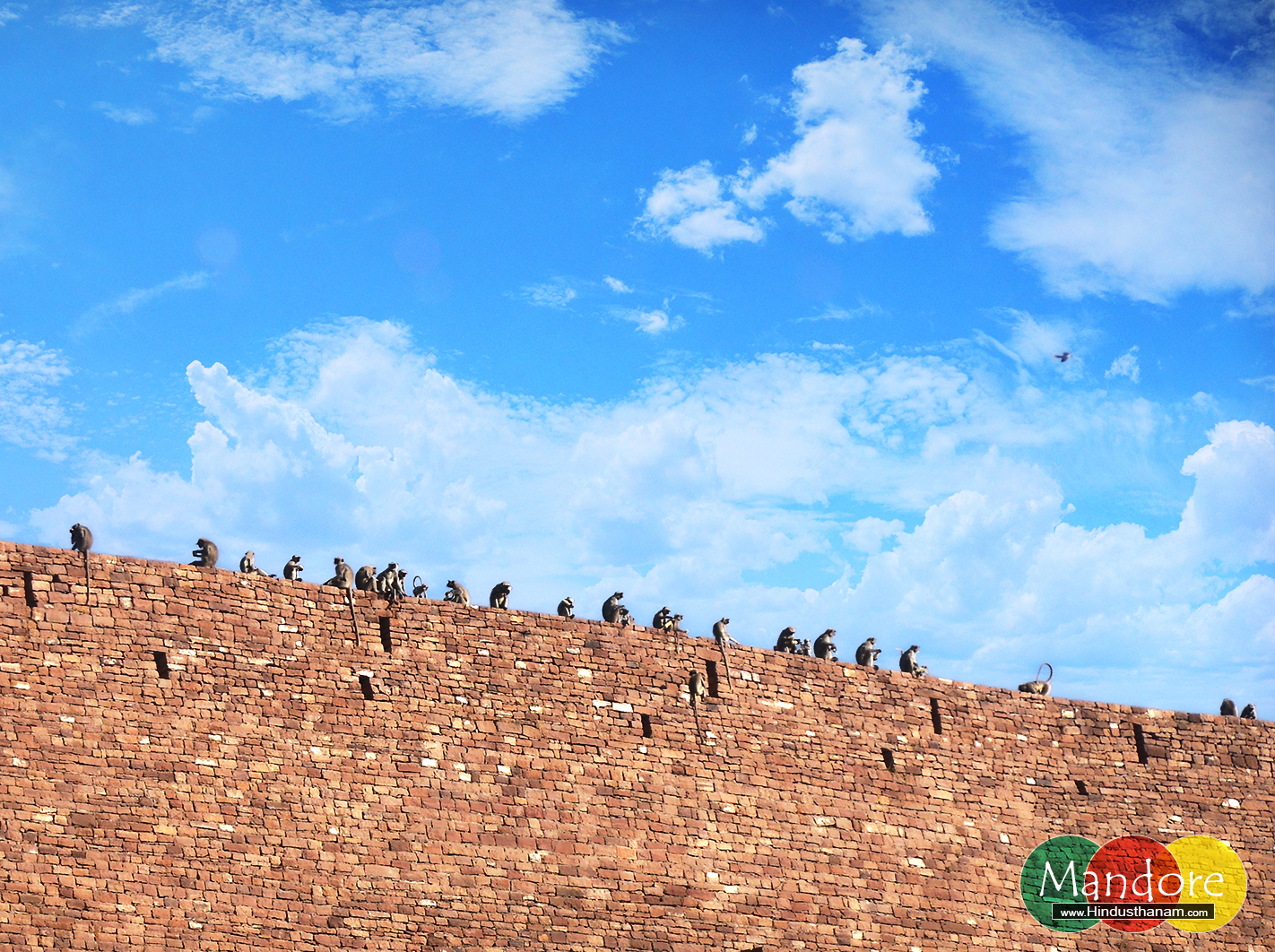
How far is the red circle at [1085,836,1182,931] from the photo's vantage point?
31.4m

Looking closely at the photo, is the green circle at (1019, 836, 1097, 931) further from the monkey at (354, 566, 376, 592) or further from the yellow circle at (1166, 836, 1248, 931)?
the monkey at (354, 566, 376, 592)

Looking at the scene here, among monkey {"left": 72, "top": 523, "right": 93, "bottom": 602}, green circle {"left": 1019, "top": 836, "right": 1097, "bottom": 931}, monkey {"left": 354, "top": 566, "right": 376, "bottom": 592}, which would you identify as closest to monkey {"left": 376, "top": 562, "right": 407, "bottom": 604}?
monkey {"left": 354, "top": 566, "right": 376, "bottom": 592}

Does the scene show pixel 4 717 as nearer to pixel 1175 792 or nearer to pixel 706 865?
pixel 706 865

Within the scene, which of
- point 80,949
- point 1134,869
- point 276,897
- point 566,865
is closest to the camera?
point 80,949

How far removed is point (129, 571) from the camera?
78.9 feet

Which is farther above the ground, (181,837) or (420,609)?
(420,609)

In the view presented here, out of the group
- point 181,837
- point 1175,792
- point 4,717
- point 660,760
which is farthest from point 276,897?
point 1175,792

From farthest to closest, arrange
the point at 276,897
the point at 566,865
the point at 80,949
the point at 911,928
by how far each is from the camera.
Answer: the point at 911,928 < the point at 566,865 < the point at 276,897 < the point at 80,949

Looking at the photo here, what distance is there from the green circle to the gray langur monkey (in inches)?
367

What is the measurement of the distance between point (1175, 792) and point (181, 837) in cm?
1962

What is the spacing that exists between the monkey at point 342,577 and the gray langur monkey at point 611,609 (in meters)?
4.72

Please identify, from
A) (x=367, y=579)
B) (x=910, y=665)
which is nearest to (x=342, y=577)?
(x=367, y=579)

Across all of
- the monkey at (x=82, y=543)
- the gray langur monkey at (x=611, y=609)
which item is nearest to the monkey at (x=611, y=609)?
the gray langur monkey at (x=611, y=609)

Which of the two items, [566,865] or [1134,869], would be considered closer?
[566,865]
